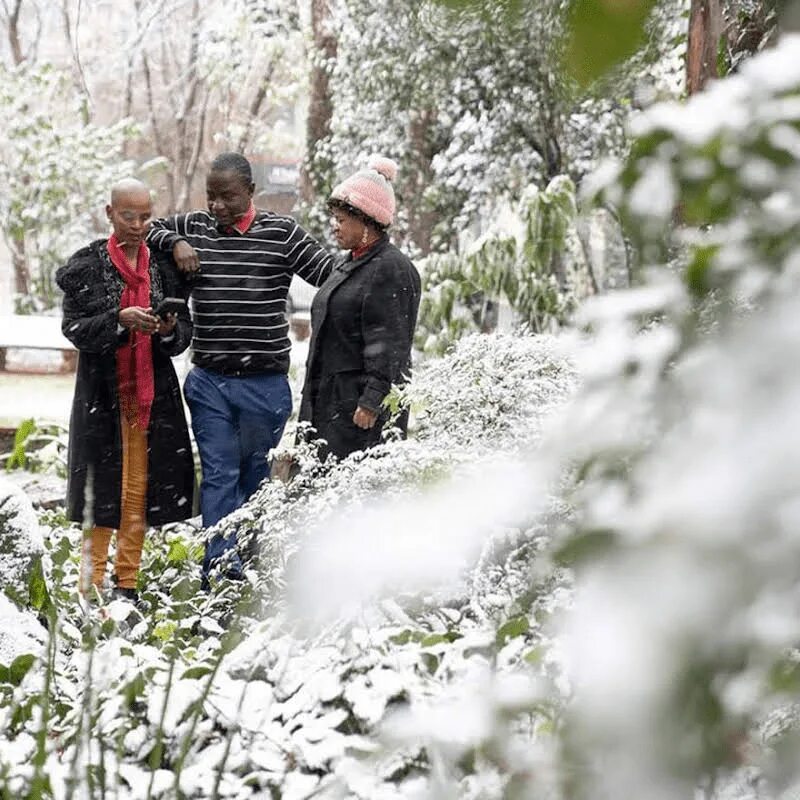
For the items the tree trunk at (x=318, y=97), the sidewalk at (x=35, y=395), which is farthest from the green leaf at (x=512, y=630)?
the tree trunk at (x=318, y=97)

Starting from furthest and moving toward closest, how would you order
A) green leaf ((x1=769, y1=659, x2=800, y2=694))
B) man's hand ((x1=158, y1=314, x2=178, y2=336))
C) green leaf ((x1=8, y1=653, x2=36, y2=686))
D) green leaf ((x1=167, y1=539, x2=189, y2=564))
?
green leaf ((x1=167, y1=539, x2=189, y2=564)), man's hand ((x1=158, y1=314, x2=178, y2=336)), green leaf ((x1=8, y1=653, x2=36, y2=686)), green leaf ((x1=769, y1=659, x2=800, y2=694))

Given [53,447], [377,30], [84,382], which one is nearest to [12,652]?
[84,382]

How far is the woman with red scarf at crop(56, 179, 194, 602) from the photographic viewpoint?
480 cm

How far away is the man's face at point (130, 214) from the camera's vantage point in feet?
15.7

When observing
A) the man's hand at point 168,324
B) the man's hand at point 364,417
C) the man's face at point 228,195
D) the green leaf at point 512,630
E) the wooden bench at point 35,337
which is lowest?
the wooden bench at point 35,337

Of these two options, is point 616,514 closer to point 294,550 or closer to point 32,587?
point 294,550

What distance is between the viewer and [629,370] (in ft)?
2.88

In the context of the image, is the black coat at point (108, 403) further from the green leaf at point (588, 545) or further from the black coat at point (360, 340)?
the green leaf at point (588, 545)

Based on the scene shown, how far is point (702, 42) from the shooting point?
292 centimetres

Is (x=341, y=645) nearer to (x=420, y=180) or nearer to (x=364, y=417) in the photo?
(x=364, y=417)

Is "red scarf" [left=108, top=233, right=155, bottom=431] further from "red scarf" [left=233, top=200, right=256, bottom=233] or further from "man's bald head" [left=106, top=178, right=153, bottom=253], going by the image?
"red scarf" [left=233, top=200, right=256, bottom=233]

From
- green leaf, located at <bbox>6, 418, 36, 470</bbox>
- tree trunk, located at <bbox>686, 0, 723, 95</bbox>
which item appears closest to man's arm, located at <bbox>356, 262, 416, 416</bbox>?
tree trunk, located at <bbox>686, 0, 723, 95</bbox>

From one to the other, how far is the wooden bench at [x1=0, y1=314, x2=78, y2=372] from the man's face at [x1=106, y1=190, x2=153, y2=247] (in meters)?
7.50

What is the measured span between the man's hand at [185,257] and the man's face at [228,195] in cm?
20
